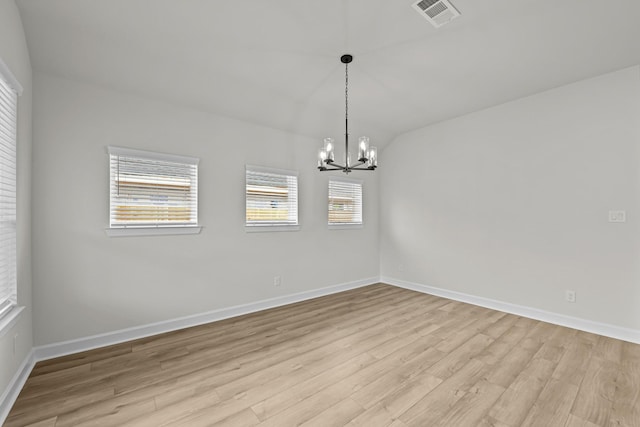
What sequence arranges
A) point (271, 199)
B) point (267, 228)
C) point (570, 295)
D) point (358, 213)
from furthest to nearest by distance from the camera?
point (358, 213) → point (271, 199) → point (267, 228) → point (570, 295)

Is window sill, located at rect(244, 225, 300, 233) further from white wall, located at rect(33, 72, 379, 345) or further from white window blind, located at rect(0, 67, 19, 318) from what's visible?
white window blind, located at rect(0, 67, 19, 318)

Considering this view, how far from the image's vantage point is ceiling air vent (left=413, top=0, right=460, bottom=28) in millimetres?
2221

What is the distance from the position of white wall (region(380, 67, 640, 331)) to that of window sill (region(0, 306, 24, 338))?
503 cm

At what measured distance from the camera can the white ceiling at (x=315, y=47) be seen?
228cm

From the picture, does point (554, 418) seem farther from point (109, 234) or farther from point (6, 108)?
point (6, 108)

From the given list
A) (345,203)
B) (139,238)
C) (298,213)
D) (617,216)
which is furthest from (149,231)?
(617,216)

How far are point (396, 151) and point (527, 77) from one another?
234 centimetres

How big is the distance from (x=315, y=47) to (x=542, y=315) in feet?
14.1

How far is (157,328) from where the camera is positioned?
3.19 m

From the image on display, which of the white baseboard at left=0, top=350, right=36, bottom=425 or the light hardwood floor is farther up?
the white baseboard at left=0, top=350, right=36, bottom=425

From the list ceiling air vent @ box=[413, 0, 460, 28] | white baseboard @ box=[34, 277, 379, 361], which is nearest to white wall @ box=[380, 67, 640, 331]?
ceiling air vent @ box=[413, 0, 460, 28]

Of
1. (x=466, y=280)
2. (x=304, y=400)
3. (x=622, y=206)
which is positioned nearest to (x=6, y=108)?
(x=304, y=400)

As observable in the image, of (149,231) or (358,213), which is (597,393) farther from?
(149,231)

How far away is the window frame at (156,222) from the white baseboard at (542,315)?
3939 mm
